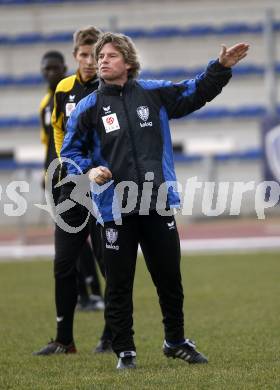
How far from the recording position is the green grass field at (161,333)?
5.08 meters

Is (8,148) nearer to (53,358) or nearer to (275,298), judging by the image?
(275,298)

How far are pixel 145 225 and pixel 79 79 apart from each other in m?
1.37

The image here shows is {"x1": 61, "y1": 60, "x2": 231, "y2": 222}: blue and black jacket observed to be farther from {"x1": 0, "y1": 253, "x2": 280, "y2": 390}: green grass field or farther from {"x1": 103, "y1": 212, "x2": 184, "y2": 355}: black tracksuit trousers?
{"x1": 0, "y1": 253, "x2": 280, "y2": 390}: green grass field

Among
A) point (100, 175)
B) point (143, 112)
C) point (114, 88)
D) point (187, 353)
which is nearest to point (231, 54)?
point (143, 112)

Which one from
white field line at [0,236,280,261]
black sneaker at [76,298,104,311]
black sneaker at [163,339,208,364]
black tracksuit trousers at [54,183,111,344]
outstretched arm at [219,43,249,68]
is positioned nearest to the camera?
outstretched arm at [219,43,249,68]

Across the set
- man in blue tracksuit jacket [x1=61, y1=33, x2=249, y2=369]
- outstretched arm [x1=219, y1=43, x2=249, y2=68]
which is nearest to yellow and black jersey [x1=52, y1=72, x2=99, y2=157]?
man in blue tracksuit jacket [x1=61, y1=33, x2=249, y2=369]

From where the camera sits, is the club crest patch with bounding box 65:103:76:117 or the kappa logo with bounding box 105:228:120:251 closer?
the kappa logo with bounding box 105:228:120:251

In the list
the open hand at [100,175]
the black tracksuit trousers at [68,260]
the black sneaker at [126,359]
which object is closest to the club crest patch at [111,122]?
the open hand at [100,175]

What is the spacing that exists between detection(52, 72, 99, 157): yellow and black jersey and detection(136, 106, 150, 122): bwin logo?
3.35 ft

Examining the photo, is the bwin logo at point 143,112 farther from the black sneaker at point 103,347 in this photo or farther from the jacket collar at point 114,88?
the black sneaker at point 103,347

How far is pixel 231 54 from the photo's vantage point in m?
5.24

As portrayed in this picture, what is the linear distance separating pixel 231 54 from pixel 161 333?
262 centimetres

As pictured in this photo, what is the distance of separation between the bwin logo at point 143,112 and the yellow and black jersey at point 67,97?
1.02 m

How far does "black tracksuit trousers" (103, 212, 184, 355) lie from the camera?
5.44m
